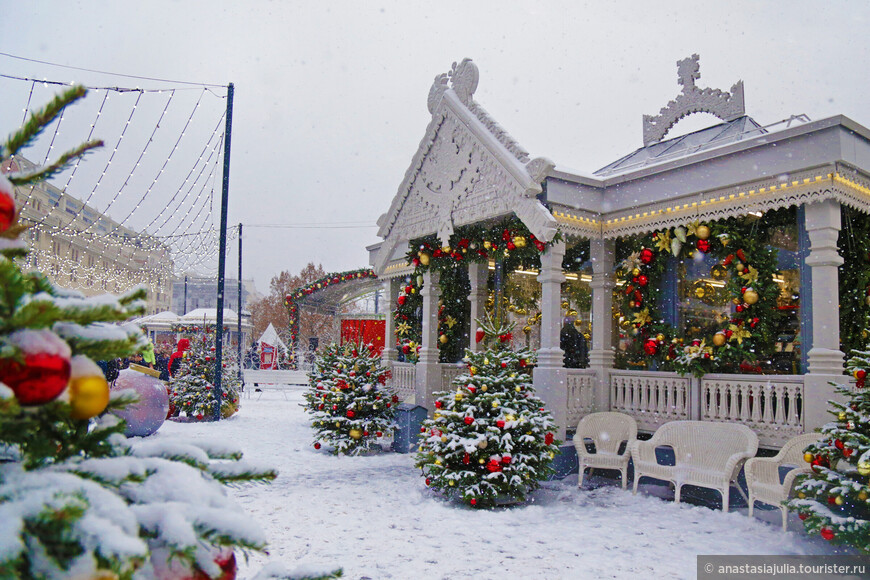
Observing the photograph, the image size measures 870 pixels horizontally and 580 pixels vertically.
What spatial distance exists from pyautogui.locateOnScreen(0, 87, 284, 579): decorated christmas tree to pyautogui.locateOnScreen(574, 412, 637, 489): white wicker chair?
24.6 feet

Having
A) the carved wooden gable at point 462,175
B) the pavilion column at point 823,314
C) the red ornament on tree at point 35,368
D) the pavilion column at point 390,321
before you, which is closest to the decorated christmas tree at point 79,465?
the red ornament on tree at point 35,368

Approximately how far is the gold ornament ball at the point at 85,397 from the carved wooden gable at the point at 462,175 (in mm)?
7380

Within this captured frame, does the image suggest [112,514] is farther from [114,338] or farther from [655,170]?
[655,170]

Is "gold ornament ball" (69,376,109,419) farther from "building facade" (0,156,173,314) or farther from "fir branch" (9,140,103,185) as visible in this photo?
"building facade" (0,156,173,314)

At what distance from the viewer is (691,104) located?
11023 millimetres

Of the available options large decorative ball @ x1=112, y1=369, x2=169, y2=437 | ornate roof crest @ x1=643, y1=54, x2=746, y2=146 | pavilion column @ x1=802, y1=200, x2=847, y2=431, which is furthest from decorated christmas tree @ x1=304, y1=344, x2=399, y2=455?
ornate roof crest @ x1=643, y1=54, x2=746, y2=146

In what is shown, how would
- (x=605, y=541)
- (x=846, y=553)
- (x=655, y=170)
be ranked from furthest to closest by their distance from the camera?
1. (x=655, y=170)
2. (x=605, y=541)
3. (x=846, y=553)

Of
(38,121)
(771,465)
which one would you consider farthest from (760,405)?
(38,121)

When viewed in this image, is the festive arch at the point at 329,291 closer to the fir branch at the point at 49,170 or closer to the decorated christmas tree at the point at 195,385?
the decorated christmas tree at the point at 195,385

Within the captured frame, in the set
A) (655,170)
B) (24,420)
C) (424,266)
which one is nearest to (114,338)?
(24,420)

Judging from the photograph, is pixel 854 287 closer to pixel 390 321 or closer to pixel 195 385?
pixel 390 321

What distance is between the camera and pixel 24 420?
99 cm

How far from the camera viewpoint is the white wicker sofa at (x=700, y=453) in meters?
6.89

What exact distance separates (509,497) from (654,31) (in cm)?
9207
